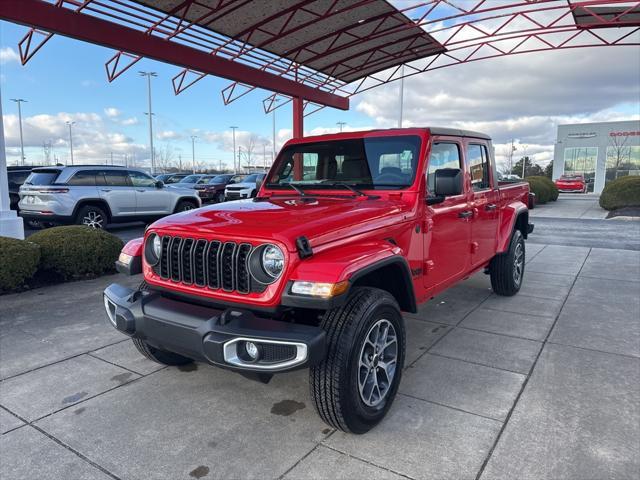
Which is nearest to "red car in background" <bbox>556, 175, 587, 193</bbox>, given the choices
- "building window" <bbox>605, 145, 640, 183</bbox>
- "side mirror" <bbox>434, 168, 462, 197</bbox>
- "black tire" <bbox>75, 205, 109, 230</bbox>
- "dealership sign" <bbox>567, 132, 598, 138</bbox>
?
"building window" <bbox>605, 145, 640, 183</bbox>

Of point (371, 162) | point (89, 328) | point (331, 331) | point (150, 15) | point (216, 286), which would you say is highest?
point (150, 15)

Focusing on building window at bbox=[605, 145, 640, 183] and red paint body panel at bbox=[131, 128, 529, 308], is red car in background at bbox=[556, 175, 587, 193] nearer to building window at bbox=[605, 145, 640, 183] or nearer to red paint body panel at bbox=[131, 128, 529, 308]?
building window at bbox=[605, 145, 640, 183]

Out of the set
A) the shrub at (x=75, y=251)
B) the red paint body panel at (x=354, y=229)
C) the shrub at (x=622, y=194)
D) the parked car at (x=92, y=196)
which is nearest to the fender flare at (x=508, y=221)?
the red paint body panel at (x=354, y=229)

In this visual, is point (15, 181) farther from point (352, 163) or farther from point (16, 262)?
→ point (352, 163)

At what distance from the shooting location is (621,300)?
5738 millimetres

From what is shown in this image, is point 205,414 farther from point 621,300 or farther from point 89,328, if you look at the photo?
point 621,300

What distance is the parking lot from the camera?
2.51 meters

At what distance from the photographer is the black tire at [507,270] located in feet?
18.2

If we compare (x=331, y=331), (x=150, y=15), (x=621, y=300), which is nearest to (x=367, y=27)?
(x=150, y=15)

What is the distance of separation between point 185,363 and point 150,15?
8.67m

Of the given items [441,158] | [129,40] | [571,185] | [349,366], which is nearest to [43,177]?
[129,40]

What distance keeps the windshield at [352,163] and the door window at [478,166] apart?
3.70 ft

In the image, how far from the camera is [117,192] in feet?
38.8

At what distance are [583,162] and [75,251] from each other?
48.0m
